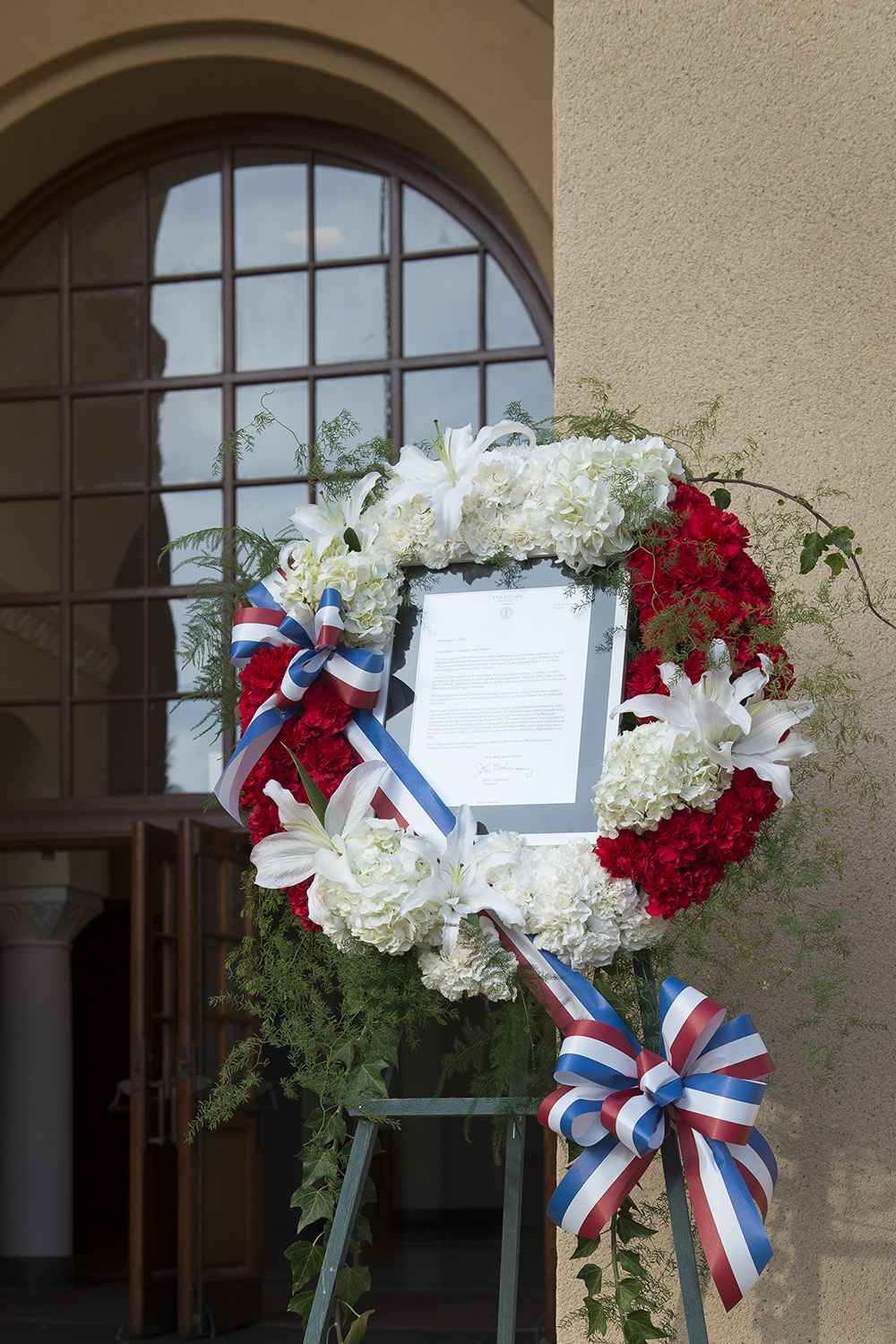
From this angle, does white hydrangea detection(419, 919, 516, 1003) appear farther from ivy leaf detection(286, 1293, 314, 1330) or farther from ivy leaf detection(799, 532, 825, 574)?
ivy leaf detection(799, 532, 825, 574)

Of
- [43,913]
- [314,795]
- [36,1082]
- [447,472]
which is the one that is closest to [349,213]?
[447,472]

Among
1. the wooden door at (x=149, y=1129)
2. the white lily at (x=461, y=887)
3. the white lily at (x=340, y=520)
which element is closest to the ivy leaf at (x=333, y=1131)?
the white lily at (x=461, y=887)

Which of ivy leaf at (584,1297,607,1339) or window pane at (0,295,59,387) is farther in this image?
window pane at (0,295,59,387)

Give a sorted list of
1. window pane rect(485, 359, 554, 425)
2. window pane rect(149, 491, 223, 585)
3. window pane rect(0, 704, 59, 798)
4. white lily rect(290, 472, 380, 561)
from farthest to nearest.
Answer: window pane rect(0, 704, 59, 798)
window pane rect(149, 491, 223, 585)
window pane rect(485, 359, 554, 425)
white lily rect(290, 472, 380, 561)

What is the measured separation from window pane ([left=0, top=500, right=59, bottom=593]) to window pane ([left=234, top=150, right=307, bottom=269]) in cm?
132

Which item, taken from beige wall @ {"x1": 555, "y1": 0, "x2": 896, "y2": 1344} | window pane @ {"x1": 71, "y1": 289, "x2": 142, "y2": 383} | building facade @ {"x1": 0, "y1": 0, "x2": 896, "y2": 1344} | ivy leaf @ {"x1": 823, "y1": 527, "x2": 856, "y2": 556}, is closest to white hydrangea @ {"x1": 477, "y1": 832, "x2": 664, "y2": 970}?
ivy leaf @ {"x1": 823, "y1": 527, "x2": 856, "y2": 556}

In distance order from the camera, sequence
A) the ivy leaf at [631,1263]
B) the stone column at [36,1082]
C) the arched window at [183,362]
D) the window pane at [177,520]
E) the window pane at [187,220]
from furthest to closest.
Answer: the stone column at [36,1082]
the window pane at [187,220]
the window pane at [177,520]
the arched window at [183,362]
the ivy leaf at [631,1263]

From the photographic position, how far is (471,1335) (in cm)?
573

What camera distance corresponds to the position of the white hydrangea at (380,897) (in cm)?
157

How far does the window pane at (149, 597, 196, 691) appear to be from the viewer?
5254mm

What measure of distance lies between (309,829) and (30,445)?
4.28m

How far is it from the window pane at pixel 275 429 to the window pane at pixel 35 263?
1046 millimetres

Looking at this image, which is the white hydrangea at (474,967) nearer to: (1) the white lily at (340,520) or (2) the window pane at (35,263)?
(1) the white lily at (340,520)

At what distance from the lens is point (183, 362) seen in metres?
5.38
